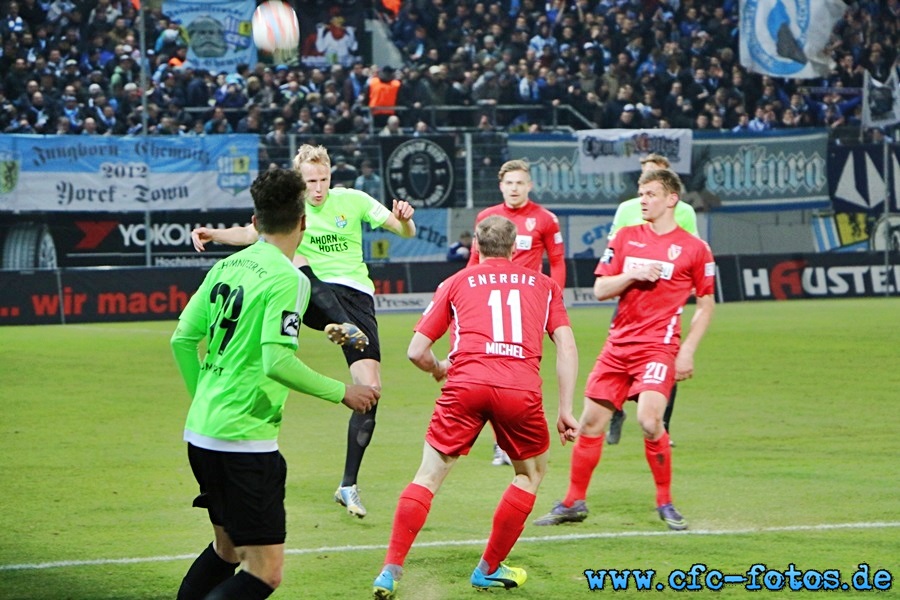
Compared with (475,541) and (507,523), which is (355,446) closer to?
(475,541)

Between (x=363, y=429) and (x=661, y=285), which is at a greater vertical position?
(x=661, y=285)

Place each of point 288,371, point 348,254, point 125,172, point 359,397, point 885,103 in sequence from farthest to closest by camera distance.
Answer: point 885,103
point 125,172
point 348,254
point 359,397
point 288,371

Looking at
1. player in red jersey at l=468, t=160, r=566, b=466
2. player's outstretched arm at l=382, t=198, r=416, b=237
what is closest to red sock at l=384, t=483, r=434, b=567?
player's outstretched arm at l=382, t=198, r=416, b=237

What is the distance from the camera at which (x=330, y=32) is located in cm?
3091

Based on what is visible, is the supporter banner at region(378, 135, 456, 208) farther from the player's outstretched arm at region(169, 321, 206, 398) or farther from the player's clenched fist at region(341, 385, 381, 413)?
the player's clenched fist at region(341, 385, 381, 413)

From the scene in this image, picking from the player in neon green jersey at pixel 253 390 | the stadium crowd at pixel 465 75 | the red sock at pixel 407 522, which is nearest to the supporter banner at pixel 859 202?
the stadium crowd at pixel 465 75

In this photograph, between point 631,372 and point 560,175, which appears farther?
point 560,175

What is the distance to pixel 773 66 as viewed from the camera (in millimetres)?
31281

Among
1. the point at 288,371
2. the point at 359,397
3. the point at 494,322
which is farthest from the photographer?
the point at 494,322

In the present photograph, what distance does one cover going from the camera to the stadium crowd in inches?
1046

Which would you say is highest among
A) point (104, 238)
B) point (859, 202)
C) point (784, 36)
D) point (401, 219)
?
point (784, 36)

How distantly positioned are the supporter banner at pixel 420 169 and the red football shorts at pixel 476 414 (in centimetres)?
1854

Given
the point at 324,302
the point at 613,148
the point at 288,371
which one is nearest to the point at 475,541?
the point at 324,302

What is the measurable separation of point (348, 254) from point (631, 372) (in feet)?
7.32
